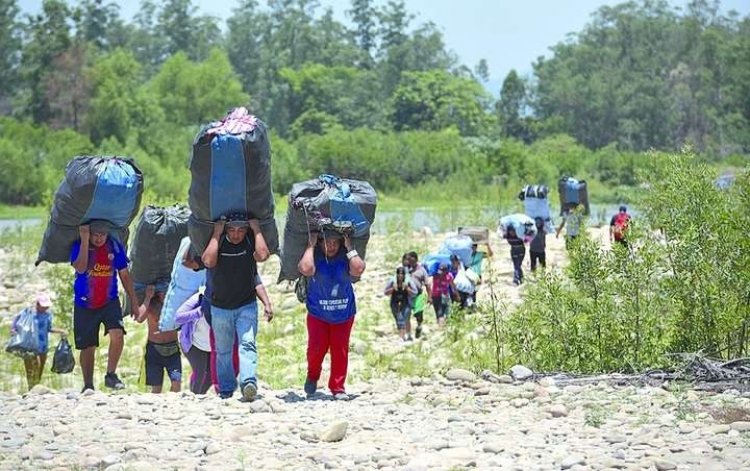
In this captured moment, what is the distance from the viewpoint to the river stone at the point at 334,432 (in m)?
6.79

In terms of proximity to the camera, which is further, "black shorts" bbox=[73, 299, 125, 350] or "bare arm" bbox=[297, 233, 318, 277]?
"black shorts" bbox=[73, 299, 125, 350]

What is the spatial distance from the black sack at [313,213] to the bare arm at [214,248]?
1.96 feet

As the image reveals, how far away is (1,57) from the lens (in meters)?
70.4

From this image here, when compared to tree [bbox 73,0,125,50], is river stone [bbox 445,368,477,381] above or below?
below

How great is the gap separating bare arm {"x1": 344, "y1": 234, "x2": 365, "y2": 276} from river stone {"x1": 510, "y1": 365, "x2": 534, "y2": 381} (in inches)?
62.2

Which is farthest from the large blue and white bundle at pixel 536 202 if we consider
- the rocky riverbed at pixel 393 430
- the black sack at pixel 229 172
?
the black sack at pixel 229 172

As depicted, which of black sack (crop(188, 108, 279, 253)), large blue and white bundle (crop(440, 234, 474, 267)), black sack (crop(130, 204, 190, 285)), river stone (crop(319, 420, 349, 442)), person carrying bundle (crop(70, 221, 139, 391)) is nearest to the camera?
river stone (crop(319, 420, 349, 442))

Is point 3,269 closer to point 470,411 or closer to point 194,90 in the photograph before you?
point 470,411

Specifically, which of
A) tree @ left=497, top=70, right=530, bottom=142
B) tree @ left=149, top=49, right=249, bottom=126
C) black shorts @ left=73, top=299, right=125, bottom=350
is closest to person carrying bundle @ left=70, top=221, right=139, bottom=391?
black shorts @ left=73, top=299, right=125, bottom=350

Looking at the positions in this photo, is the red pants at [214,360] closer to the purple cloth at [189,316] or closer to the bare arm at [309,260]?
the purple cloth at [189,316]

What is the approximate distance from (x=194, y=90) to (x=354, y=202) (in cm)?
6281

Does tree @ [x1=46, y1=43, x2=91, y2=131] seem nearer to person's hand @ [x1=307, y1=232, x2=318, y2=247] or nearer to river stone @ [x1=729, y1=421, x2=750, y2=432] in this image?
person's hand @ [x1=307, y1=232, x2=318, y2=247]

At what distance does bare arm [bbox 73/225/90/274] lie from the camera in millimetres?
8672

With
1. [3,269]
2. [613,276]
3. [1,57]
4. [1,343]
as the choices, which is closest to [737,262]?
[613,276]
